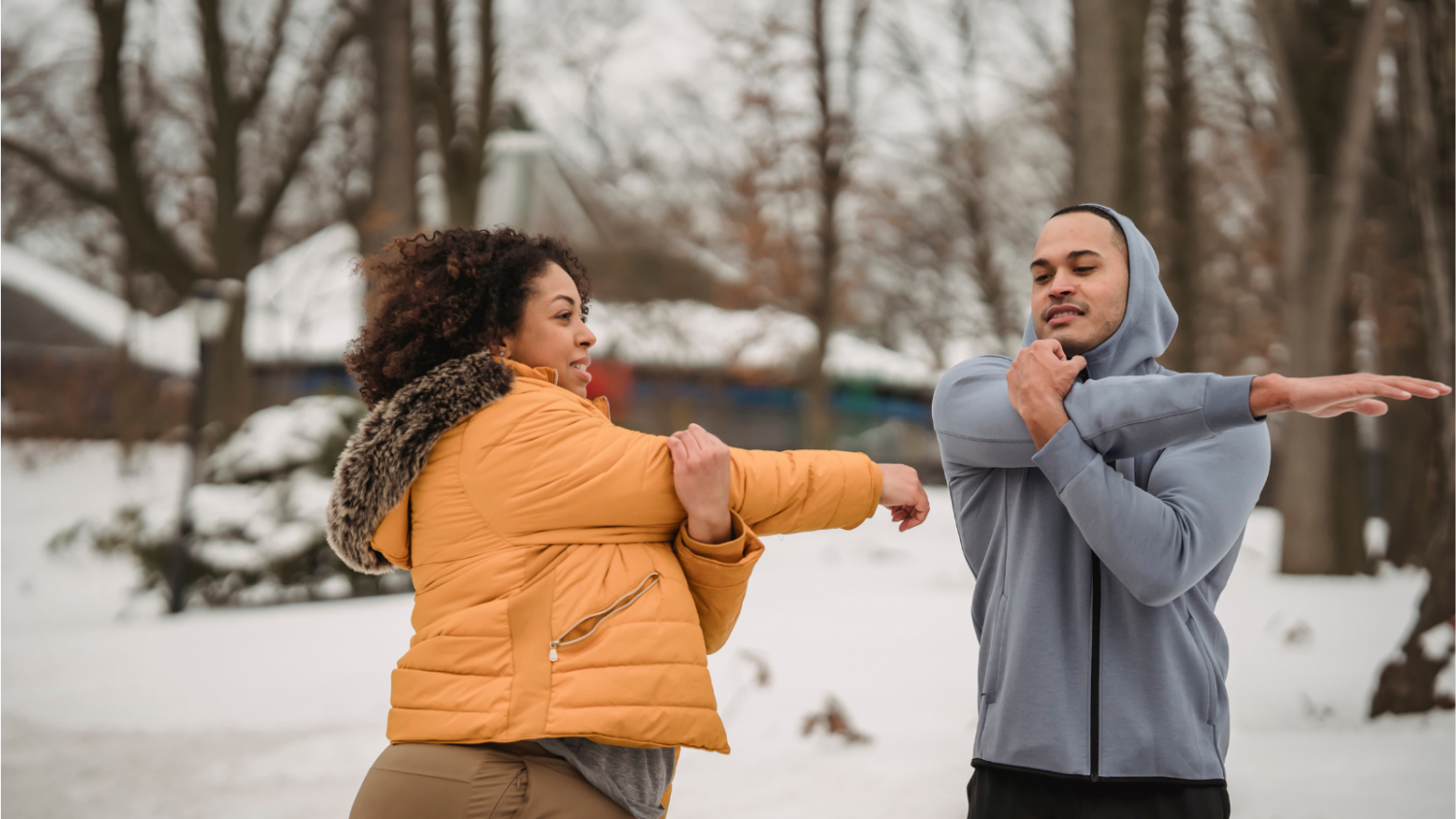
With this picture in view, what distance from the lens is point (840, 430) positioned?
2691cm

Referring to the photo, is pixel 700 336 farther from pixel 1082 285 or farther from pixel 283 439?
pixel 1082 285

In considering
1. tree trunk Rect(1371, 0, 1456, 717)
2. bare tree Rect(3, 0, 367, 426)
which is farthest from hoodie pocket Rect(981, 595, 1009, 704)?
bare tree Rect(3, 0, 367, 426)

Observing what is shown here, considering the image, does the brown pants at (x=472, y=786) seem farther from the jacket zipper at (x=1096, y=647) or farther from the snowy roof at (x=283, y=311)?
the snowy roof at (x=283, y=311)

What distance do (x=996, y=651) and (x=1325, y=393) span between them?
761 millimetres

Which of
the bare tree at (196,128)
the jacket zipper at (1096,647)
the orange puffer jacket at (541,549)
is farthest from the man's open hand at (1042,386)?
the bare tree at (196,128)

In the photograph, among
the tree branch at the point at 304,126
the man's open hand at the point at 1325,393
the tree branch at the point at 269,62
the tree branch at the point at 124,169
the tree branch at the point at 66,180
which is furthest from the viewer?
the tree branch at the point at 304,126

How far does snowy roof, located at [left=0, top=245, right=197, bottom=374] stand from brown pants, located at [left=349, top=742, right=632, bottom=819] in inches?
925

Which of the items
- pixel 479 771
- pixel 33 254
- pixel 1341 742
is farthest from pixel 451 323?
pixel 33 254

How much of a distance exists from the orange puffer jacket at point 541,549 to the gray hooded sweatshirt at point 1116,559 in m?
0.37

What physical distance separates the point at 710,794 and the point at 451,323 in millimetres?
3373

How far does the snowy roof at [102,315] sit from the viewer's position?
23.4 meters

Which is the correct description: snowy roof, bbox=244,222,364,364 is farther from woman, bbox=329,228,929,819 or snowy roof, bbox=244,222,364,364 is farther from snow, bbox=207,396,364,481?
woman, bbox=329,228,929,819

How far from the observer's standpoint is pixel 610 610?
197 centimetres

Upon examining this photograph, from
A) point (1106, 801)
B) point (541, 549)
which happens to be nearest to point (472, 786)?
point (541, 549)
